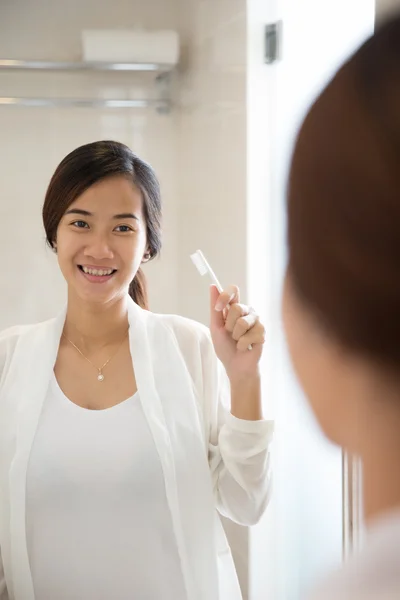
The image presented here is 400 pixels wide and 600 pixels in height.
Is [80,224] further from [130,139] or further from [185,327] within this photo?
[130,139]

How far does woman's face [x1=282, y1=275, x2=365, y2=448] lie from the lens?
319mm

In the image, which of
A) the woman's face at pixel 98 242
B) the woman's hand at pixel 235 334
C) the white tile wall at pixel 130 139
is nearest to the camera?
the woman's hand at pixel 235 334

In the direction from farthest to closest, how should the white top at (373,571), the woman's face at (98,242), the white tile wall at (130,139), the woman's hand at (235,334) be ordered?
the white tile wall at (130,139), the woman's face at (98,242), the woman's hand at (235,334), the white top at (373,571)

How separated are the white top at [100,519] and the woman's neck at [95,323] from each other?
0.50 feet

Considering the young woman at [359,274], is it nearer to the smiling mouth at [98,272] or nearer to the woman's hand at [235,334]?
the woman's hand at [235,334]

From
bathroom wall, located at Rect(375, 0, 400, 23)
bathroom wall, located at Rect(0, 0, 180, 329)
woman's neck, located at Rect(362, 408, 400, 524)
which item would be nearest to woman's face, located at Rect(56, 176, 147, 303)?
bathroom wall, located at Rect(375, 0, 400, 23)

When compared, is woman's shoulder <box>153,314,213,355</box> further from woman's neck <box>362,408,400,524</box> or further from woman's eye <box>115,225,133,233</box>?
woman's neck <box>362,408,400,524</box>

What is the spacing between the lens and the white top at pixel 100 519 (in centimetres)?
97

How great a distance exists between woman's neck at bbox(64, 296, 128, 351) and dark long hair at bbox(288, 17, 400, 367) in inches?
30.8

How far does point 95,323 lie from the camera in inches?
43.0

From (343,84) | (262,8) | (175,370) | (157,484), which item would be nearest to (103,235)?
(175,370)

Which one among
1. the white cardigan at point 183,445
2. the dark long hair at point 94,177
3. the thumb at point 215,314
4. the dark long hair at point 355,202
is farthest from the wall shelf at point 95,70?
the dark long hair at point 355,202

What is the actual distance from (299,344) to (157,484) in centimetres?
68

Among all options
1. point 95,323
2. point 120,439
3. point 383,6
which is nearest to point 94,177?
point 95,323
